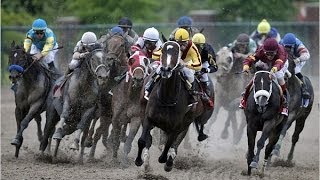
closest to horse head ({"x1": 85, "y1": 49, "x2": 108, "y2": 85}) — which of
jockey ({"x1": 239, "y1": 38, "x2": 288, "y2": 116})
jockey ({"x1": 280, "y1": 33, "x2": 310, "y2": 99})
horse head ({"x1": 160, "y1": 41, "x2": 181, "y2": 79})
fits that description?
jockey ({"x1": 239, "y1": 38, "x2": 288, "y2": 116})

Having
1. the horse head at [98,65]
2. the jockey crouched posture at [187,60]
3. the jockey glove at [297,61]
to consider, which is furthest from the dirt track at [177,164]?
the jockey glove at [297,61]

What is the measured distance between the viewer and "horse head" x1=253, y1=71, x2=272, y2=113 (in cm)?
1470

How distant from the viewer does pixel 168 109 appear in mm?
13742

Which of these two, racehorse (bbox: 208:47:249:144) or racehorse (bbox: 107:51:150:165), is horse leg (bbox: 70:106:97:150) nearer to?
racehorse (bbox: 107:51:150:165)

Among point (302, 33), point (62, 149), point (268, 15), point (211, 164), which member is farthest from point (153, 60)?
point (268, 15)

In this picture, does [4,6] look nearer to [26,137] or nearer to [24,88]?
[26,137]

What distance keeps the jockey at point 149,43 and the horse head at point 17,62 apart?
7.56ft

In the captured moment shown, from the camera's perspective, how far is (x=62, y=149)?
60.3ft

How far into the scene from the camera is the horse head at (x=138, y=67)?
14.9 m

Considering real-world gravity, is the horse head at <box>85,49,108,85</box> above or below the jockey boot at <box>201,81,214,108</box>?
above

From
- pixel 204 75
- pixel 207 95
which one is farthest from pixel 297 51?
pixel 207 95

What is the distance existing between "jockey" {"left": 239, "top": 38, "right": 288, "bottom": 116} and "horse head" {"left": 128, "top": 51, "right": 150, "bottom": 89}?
66.0 inches

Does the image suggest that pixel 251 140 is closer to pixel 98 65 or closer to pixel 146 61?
pixel 146 61

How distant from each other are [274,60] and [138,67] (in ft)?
7.37
